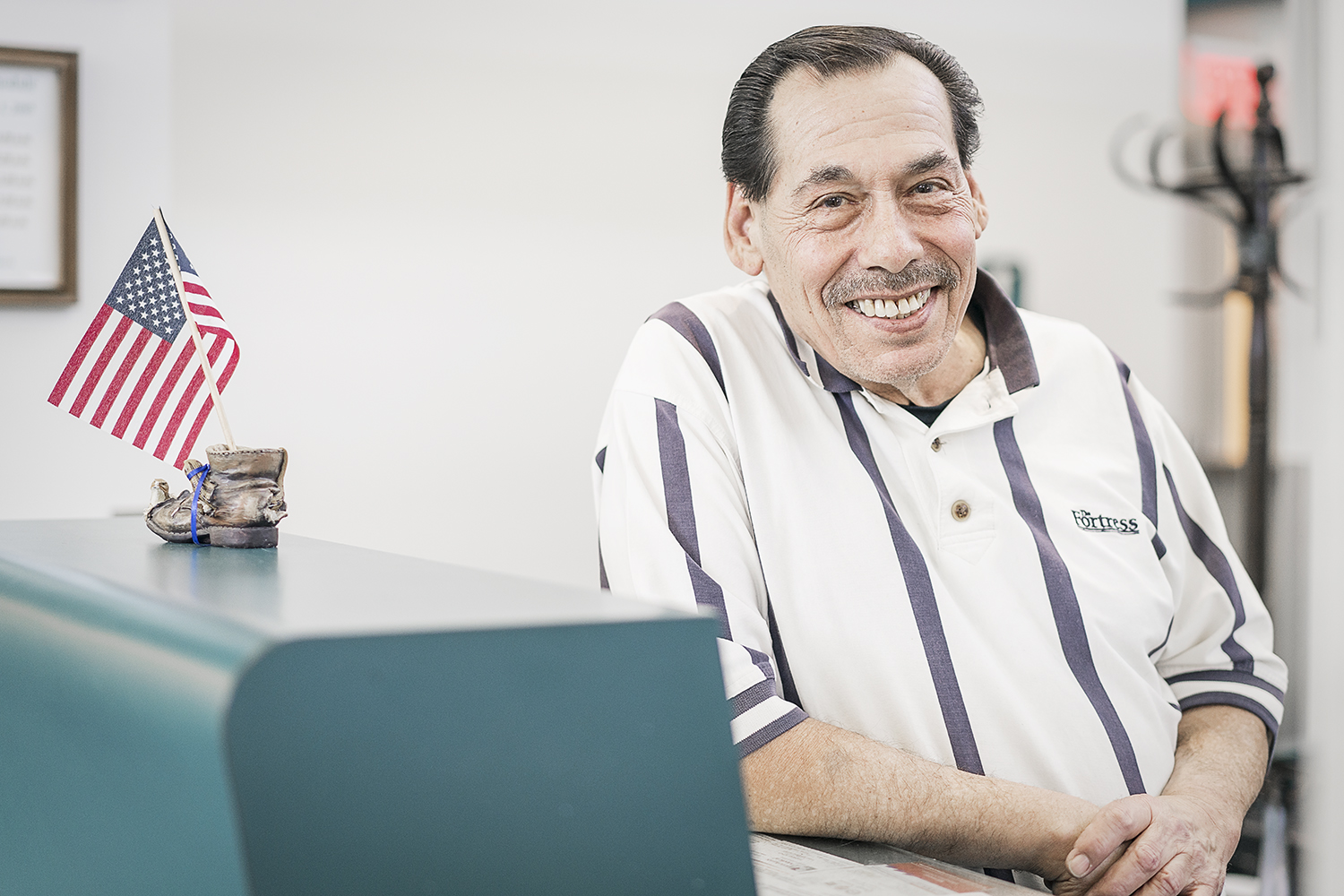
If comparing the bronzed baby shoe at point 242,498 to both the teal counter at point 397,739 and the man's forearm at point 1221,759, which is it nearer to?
the teal counter at point 397,739

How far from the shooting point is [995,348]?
151 centimetres

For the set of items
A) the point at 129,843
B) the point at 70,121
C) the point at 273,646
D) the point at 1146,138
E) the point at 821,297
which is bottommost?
the point at 129,843

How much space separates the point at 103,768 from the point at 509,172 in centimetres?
271

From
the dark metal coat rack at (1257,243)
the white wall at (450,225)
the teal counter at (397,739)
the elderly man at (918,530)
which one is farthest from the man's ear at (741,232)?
the dark metal coat rack at (1257,243)

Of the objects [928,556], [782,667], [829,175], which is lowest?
[782,667]

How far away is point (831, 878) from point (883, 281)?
2.24ft

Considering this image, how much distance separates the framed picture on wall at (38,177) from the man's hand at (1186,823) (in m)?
2.04

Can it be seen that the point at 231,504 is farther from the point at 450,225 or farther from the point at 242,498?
the point at 450,225

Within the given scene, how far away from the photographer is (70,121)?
234cm

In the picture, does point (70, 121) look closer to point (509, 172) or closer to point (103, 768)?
point (509, 172)

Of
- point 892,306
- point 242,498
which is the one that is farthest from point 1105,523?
point 242,498

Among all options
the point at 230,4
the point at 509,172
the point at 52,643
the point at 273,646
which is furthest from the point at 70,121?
the point at 273,646

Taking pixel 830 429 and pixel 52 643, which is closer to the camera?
pixel 52 643

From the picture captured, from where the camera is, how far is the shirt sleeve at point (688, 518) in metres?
1.17
